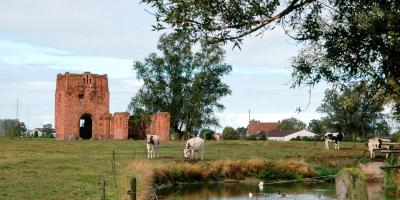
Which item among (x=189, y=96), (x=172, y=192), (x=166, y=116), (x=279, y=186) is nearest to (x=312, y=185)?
(x=279, y=186)

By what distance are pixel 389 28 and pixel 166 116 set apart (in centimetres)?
4678

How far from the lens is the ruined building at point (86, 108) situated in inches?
2308

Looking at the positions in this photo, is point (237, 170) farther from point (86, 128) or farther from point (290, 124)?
point (290, 124)

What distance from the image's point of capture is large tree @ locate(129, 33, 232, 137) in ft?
195

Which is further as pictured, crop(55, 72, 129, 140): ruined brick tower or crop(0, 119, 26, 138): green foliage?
crop(55, 72, 129, 140): ruined brick tower

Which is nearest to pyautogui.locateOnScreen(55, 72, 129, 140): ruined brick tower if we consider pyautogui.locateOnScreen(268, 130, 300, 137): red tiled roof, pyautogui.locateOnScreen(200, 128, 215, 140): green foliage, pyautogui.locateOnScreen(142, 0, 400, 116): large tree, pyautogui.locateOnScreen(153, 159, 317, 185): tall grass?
pyautogui.locateOnScreen(200, 128, 215, 140): green foliage

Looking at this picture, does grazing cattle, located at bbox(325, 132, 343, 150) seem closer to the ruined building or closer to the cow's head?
the cow's head

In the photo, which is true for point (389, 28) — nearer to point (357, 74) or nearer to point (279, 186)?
point (357, 74)

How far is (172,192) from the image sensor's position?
2153 centimetres

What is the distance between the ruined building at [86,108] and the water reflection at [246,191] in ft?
113

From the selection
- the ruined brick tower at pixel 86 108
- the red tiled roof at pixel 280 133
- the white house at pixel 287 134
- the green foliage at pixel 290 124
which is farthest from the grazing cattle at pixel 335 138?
the green foliage at pixel 290 124

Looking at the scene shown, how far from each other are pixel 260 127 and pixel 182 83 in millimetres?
72815

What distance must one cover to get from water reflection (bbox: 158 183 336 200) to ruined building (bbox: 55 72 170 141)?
113ft

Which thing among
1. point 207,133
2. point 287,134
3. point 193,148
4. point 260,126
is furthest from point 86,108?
point 260,126
